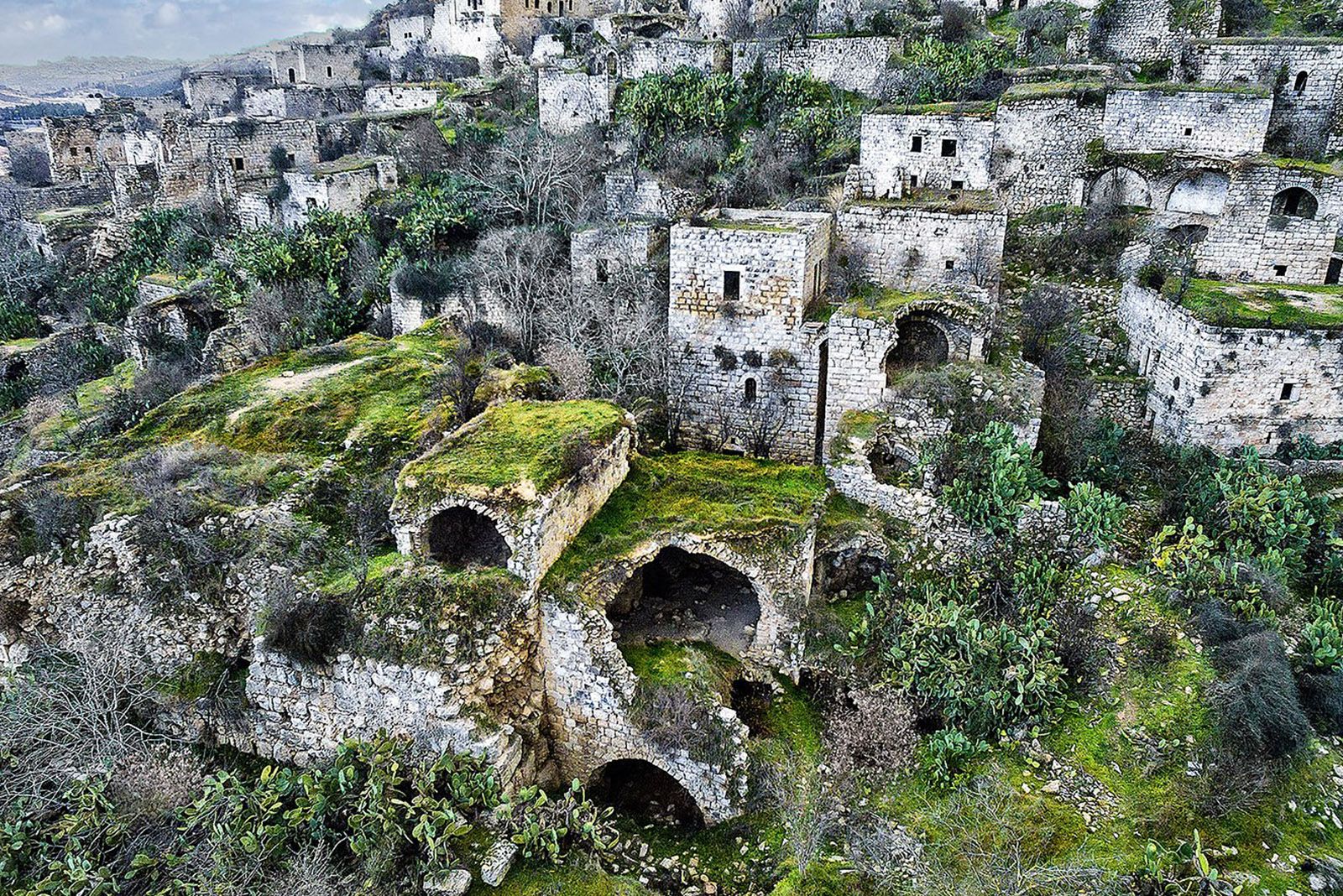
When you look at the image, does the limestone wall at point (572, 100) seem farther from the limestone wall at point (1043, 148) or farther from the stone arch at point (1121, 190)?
the stone arch at point (1121, 190)

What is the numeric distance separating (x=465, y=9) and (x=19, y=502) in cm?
3085

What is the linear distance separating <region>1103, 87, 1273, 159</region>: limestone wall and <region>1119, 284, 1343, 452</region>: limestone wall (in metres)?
5.88

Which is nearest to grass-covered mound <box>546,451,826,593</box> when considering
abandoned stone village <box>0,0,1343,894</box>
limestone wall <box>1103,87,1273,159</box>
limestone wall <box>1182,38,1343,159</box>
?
abandoned stone village <box>0,0,1343,894</box>

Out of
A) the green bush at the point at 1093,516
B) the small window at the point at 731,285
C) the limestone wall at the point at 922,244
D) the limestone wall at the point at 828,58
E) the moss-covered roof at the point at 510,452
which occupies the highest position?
the limestone wall at the point at 828,58

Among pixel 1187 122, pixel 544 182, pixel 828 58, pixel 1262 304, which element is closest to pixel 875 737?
pixel 1262 304

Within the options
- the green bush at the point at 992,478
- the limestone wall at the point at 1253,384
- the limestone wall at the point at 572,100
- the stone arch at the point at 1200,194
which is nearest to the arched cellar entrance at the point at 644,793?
the green bush at the point at 992,478

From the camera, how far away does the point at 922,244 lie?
1753 centimetres

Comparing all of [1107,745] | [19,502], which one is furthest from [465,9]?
[1107,745]

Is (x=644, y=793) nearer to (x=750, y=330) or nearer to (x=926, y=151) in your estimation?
(x=750, y=330)

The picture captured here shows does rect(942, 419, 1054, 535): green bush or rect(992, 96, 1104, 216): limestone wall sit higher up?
rect(992, 96, 1104, 216): limestone wall

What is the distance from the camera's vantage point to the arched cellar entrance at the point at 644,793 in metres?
11.6

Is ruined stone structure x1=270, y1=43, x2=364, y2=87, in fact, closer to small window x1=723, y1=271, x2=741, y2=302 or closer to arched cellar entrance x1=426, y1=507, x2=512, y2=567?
small window x1=723, y1=271, x2=741, y2=302

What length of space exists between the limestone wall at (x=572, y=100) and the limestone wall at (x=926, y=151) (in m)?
9.13

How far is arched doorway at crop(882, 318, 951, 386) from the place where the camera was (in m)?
16.1
